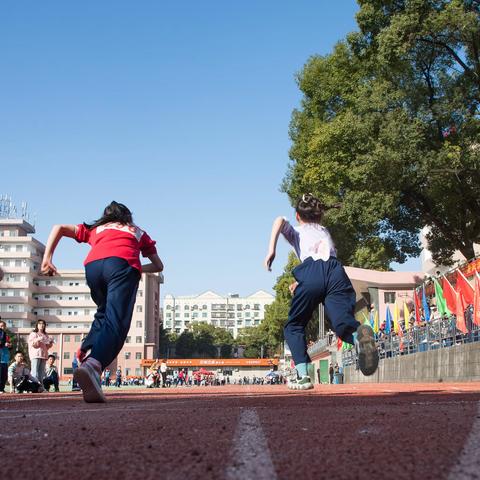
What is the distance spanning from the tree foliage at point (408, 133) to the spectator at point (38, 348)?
37.5 ft

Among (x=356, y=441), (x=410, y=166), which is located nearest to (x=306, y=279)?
(x=356, y=441)

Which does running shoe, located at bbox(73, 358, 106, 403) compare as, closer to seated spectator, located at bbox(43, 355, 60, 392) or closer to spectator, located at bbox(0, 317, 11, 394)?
spectator, located at bbox(0, 317, 11, 394)

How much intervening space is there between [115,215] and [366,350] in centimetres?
235

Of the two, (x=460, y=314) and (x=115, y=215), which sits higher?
(x=115, y=215)

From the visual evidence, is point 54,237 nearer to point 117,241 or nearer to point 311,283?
point 117,241

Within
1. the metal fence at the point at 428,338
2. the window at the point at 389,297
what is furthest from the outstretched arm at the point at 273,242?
the window at the point at 389,297

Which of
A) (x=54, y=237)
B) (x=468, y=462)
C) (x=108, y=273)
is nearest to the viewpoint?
(x=468, y=462)

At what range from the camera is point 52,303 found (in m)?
119

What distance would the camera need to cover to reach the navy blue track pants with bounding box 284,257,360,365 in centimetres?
621

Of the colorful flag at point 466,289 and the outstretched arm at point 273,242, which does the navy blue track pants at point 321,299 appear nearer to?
the outstretched arm at point 273,242

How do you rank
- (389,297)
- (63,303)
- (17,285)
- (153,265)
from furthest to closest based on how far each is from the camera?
(63,303), (17,285), (389,297), (153,265)

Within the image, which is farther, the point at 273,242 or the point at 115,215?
the point at 273,242

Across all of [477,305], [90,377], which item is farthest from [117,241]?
[477,305]

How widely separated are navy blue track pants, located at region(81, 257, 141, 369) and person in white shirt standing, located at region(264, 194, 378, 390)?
4.74 ft
